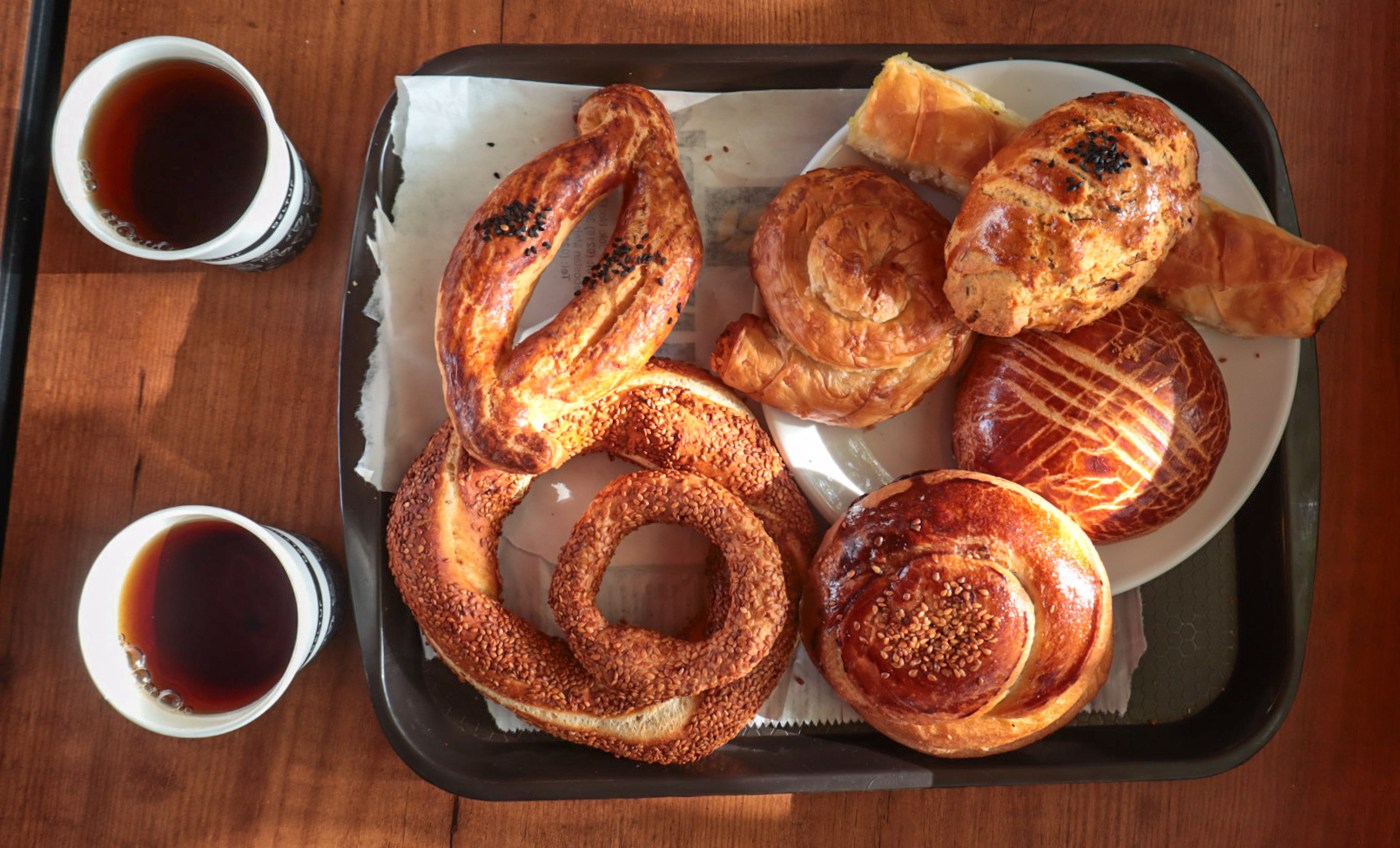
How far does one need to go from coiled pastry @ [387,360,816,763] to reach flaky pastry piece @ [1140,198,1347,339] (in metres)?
0.68

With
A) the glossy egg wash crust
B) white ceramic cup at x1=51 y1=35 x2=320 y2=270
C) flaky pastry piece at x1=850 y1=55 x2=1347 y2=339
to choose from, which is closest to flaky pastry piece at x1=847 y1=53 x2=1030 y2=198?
flaky pastry piece at x1=850 y1=55 x2=1347 y2=339

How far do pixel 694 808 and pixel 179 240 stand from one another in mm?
1181

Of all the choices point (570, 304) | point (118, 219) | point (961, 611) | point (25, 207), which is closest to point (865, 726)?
point (961, 611)

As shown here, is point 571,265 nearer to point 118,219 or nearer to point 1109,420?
point 118,219

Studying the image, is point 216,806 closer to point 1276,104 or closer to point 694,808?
point 694,808

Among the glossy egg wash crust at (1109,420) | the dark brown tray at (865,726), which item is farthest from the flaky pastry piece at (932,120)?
the glossy egg wash crust at (1109,420)

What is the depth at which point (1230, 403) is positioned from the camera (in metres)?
1.31

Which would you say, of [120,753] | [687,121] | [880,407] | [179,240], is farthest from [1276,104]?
[120,753]

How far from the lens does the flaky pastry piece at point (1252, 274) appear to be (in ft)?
3.93

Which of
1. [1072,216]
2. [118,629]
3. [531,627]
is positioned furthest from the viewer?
[531,627]

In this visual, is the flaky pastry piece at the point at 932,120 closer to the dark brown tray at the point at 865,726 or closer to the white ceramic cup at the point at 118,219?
the dark brown tray at the point at 865,726

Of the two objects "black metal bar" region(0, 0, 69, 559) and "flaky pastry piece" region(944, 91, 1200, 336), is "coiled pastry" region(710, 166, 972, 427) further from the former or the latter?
"black metal bar" region(0, 0, 69, 559)

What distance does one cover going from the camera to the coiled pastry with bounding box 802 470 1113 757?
1.11 metres

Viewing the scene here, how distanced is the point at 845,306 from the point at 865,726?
2.21 feet
